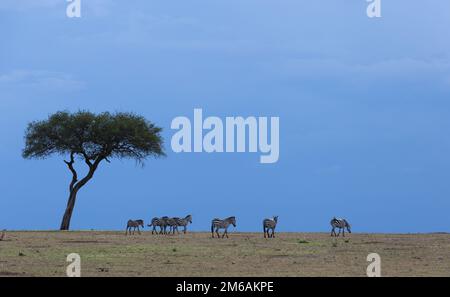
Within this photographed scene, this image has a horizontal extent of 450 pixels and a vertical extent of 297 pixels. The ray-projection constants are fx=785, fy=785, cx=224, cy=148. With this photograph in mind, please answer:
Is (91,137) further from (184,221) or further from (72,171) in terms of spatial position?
(184,221)

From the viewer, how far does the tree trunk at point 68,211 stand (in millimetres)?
65375

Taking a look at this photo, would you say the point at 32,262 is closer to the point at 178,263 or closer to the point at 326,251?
the point at 178,263

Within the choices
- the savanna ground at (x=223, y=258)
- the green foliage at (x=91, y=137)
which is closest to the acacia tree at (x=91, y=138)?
the green foliage at (x=91, y=137)

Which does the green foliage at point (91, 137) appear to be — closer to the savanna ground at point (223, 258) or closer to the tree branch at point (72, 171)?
the tree branch at point (72, 171)

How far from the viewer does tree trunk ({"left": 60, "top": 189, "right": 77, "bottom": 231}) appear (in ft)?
214

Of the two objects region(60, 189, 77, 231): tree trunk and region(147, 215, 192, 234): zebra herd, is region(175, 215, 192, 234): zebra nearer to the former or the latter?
region(147, 215, 192, 234): zebra herd

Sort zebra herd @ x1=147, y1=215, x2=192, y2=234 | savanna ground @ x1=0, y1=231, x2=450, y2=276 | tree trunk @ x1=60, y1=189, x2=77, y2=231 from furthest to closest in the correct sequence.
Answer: tree trunk @ x1=60, y1=189, x2=77, y2=231 < zebra herd @ x1=147, y1=215, x2=192, y2=234 < savanna ground @ x1=0, y1=231, x2=450, y2=276

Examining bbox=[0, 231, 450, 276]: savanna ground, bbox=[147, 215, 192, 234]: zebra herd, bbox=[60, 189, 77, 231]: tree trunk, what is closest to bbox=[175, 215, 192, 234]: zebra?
bbox=[147, 215, 192, 234]: zebra herd

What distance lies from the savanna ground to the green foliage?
86.3 ft

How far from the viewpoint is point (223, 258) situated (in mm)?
30422
